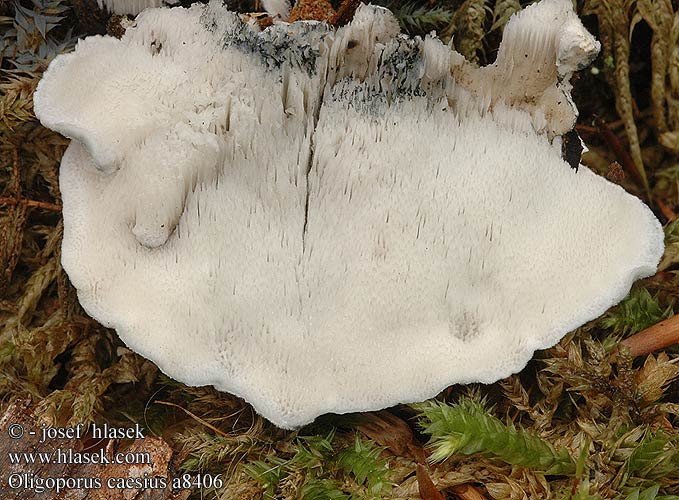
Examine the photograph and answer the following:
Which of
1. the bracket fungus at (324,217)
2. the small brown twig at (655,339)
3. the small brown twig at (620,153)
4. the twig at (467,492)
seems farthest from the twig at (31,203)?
the small brown twig at (620,153)

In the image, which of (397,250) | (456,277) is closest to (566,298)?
(456,277)

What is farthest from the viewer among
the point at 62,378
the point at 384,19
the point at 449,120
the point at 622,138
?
the point at 622,138

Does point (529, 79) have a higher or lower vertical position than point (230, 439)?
higher

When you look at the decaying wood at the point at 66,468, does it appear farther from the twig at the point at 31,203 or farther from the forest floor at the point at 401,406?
the twig at the point at 31,203

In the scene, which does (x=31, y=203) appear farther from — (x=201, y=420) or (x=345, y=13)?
(x=345, y=13)

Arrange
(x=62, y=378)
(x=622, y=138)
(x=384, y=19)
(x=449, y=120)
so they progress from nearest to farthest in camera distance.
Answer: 1. (x=384, y=19)
2. (x=449, y=120)
3. (x=62, y=378)
4. (x=622, y=138)

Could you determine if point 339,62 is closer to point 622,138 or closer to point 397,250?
point 397,250

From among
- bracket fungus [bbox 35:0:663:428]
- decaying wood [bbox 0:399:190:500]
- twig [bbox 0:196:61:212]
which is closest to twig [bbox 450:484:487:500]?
bracket fungus [bbox 35:0:663:428]

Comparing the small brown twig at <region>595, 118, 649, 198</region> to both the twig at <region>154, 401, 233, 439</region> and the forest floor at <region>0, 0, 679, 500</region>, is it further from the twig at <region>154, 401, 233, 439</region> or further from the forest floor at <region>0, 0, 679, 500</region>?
the twig at <region>154, 401, 233, 439</region>
